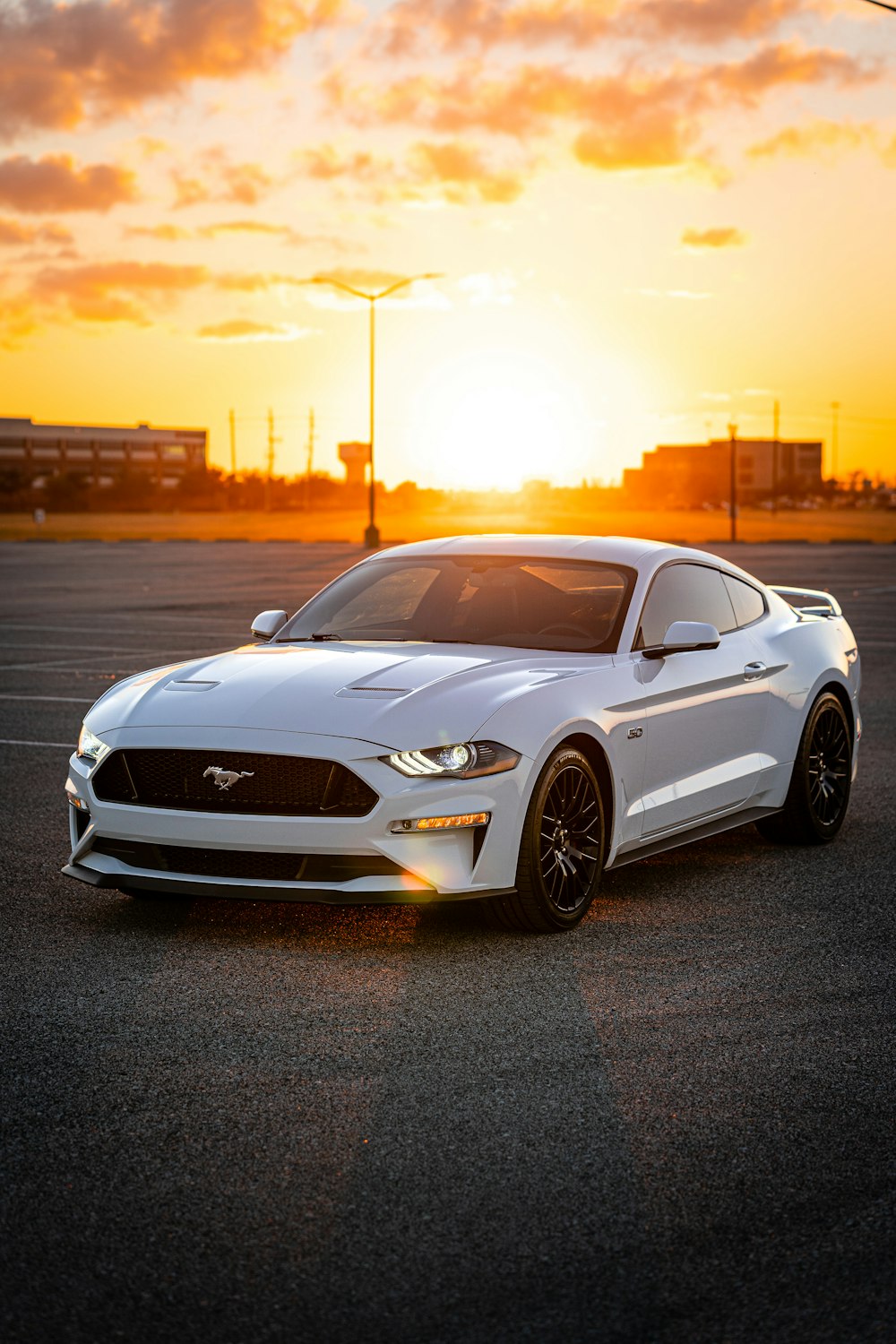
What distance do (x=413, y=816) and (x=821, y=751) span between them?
3.38m

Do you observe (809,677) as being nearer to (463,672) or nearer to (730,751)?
(730,751)

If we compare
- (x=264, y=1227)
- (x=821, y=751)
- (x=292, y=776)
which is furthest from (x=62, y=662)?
(x=264, y=1227)

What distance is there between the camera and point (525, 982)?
19.3ft

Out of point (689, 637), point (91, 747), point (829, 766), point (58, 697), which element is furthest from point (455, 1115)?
point (58, 697)

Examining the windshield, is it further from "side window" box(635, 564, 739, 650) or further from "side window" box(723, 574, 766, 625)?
"side window" box(723, 574, 766, 625)

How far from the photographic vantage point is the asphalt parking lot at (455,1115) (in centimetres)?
345

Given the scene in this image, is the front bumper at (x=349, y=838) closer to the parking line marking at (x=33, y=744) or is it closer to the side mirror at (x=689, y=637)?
the side mirror at (x=689, y=637)

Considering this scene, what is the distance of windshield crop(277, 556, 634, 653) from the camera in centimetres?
746

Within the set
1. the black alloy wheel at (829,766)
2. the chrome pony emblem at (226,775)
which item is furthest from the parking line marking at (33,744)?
the chrome pony emblem at (226,775)

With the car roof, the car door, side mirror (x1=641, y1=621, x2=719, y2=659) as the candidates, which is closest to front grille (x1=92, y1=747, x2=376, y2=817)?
the car door

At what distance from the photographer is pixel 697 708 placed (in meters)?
7.50

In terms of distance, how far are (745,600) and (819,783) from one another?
1020 mm

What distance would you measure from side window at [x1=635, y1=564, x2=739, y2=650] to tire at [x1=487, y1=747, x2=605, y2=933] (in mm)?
1010

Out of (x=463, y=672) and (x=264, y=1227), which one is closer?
(x=264, y=1227)
